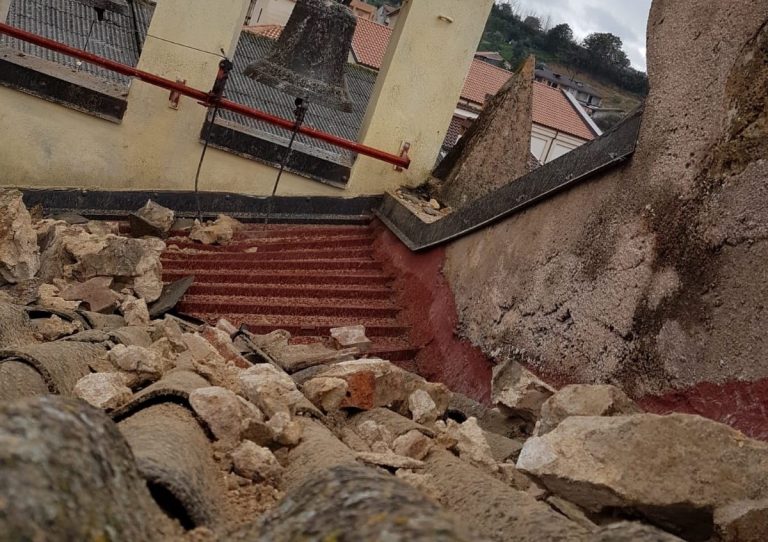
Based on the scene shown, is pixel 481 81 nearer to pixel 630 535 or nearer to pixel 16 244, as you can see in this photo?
pixel 16 244

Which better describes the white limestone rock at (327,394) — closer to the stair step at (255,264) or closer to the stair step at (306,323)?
the stair step at (306,323)

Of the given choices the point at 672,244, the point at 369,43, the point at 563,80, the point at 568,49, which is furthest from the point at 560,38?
the point at 672,244

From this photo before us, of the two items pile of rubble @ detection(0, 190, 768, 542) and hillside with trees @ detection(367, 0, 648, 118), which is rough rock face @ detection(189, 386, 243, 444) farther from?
hillside with trees @ detection(367, 0, 648, 118)

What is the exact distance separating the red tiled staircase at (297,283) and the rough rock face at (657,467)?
2.81 meters

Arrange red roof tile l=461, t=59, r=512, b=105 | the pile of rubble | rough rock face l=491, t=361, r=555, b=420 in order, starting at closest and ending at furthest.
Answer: the pile of rubble
rough rock face l=491, t=361, r=555, b=420
red roof tile l=461, t=59, r=512, b=105

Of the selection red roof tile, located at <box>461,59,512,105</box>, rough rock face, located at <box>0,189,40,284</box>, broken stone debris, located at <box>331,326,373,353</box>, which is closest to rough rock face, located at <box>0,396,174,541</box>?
broken stone debris, located at <box>331,326,373,353</box>

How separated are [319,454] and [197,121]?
542cm

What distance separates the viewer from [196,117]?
759 centimetres

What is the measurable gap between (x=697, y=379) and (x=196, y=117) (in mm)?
5099

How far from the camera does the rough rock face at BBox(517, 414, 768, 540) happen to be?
250cm

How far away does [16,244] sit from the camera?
19.3 ft

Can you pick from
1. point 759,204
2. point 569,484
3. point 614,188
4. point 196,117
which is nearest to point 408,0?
point 196,117

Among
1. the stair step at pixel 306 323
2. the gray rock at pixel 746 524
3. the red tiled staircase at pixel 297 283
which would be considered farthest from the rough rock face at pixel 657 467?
the stair step at pixel 306 323

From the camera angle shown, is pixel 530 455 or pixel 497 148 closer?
pixel 530 455
